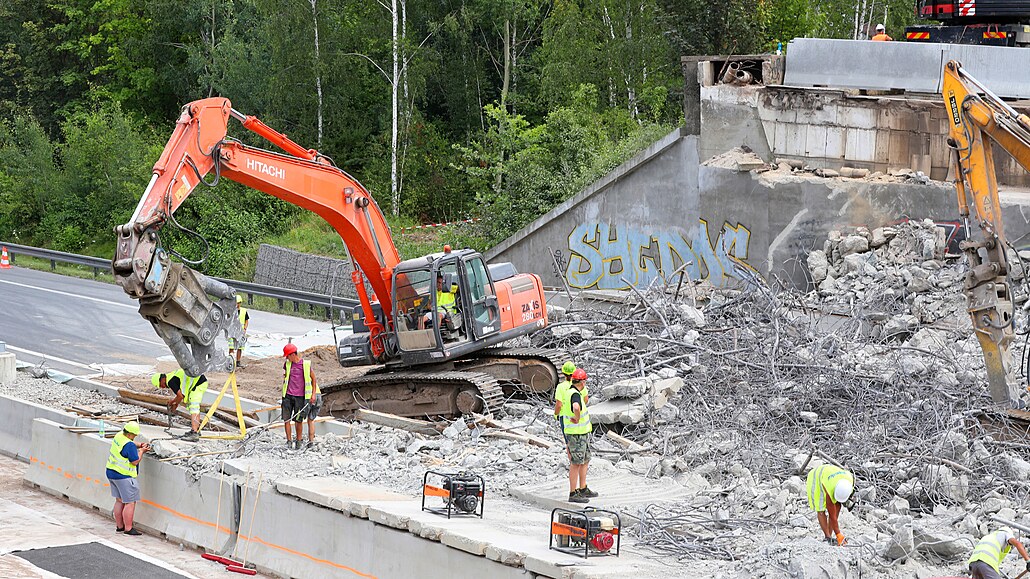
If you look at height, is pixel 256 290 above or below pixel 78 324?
above

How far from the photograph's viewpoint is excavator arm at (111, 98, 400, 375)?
15.2m

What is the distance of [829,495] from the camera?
1172 centimetres

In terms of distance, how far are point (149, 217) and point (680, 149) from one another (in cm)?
1365

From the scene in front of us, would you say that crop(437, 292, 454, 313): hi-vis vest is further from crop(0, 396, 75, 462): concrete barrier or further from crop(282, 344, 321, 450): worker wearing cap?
crop(0, 396, 75, 462): concrete barrier

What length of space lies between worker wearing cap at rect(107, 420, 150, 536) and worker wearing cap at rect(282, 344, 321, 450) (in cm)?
195

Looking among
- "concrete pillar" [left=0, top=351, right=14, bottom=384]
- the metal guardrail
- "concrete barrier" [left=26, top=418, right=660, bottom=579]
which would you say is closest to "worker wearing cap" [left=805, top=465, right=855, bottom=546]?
"concrete barrier" [left=26, top=418, right=660, bottom=579]

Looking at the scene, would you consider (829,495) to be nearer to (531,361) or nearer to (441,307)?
(441,307)

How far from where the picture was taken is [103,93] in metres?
50.8

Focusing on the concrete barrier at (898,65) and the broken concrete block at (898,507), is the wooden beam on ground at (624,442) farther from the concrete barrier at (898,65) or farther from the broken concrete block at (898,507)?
the concrete barrier at (898,65)

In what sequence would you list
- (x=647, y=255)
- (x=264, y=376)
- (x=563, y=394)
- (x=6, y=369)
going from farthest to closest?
(x=647, y=255) < (x=264, y=376) < (x=6, y=369) < (x=563, y=394)

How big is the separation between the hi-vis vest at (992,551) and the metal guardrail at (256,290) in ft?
56.6

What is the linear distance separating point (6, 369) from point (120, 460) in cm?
756

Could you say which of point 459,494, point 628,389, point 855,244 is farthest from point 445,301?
point 855,244

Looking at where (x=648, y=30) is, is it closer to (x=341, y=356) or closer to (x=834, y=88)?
(x=834, y=88)
